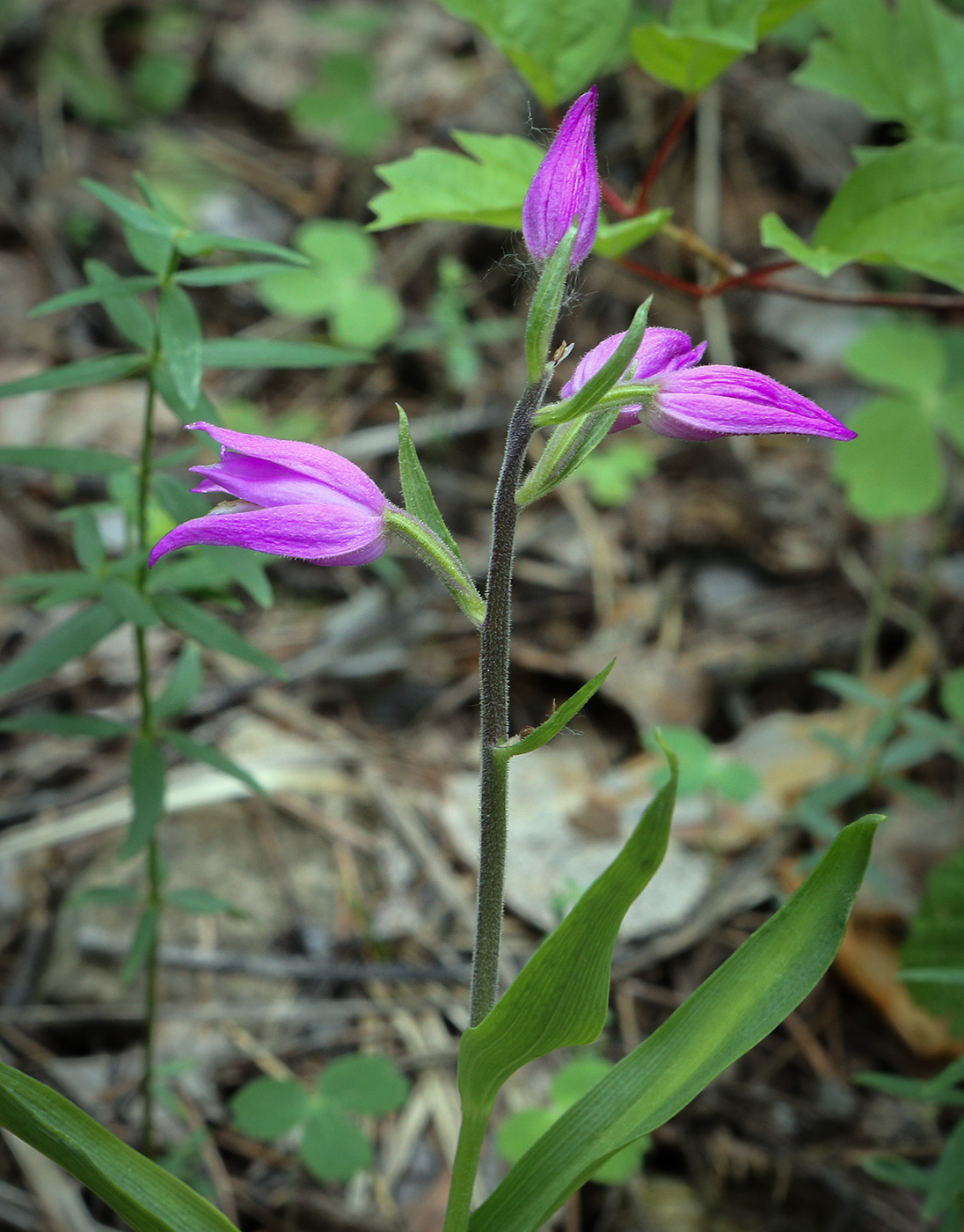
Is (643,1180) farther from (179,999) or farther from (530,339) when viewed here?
(530,339)

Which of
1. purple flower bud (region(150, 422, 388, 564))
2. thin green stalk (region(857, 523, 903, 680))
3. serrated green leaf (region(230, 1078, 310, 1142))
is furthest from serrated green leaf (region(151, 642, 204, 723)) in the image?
thin green stalk (region(857, 523, 903, 680))

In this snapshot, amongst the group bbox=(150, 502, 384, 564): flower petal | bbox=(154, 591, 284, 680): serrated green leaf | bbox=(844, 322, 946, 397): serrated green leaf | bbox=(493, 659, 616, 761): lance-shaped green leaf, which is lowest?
bbox=(154, 591, 284, 680): serrated green leaf

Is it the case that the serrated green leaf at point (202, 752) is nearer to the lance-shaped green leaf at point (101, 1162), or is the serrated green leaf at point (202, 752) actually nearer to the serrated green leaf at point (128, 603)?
the serrated green leaf at point (128, 603)

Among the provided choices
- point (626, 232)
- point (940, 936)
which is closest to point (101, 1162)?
point (626, 232)

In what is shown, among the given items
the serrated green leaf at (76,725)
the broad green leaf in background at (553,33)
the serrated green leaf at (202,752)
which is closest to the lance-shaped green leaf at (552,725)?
the serrated green leaf at (202,752)

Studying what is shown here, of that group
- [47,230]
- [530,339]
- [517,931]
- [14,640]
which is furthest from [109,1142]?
[47,230]

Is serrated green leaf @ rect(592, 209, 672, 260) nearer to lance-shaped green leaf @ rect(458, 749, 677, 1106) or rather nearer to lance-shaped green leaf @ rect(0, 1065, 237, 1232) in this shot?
lance-shaped green leaf @ rect(458, 749, 677, 1106)
